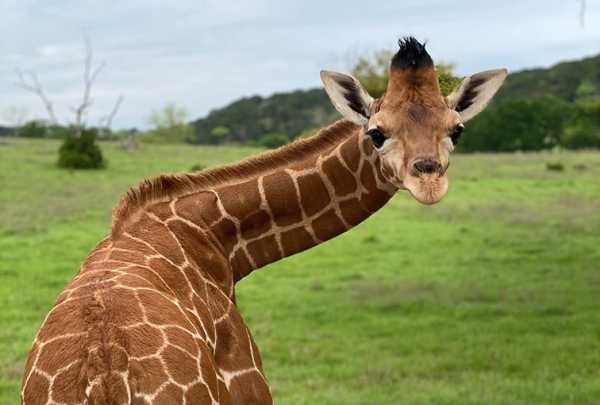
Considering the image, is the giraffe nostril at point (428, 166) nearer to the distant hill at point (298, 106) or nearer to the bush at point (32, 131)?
the bush at point (32, 131)

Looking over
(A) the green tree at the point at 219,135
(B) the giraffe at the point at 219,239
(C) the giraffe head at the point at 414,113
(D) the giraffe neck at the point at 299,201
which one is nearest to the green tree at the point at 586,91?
(A) the green tree at the point at 219,135

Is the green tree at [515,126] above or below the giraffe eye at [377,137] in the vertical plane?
below

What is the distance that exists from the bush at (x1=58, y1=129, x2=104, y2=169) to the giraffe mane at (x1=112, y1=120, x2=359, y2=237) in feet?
119

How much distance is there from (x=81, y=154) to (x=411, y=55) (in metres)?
37.7

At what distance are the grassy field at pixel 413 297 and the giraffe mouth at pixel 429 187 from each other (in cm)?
687

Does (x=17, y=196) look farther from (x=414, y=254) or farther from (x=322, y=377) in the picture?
(x=322, y=377)

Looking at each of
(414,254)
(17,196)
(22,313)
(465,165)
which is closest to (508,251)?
(414,254)

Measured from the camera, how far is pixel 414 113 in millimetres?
5629

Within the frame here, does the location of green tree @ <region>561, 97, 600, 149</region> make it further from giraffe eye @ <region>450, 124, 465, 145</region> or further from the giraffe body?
giraffe eye @ <region>450, 124, 465, 145</region>

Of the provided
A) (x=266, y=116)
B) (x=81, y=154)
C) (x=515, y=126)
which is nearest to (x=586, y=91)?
(x=515, y=126)

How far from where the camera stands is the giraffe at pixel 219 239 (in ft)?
13.8

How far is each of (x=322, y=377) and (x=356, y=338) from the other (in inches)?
89.4

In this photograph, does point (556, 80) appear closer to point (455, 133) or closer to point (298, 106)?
point (298, 106)

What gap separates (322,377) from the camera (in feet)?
42.7
